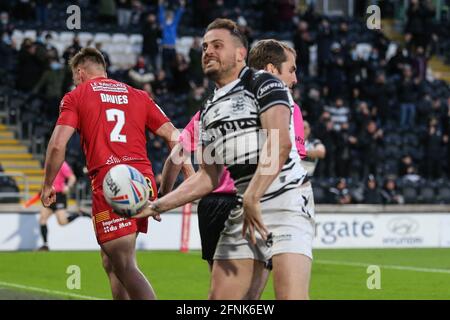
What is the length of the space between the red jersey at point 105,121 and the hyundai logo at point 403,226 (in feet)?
52.1

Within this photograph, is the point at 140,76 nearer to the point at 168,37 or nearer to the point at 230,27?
the point at 168,37

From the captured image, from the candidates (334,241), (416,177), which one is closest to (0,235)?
(334,241)

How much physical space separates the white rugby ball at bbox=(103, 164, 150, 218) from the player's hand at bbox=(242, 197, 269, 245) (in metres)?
0.71

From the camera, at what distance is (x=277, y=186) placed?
25.9ft

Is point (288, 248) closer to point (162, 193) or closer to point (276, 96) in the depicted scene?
point (276, 96)

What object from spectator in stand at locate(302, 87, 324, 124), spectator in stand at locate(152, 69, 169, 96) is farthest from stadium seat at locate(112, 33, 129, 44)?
spectator in stand at locate(302, 87, 324, 124)

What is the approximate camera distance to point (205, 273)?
691 inches

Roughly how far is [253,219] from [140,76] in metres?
19.7

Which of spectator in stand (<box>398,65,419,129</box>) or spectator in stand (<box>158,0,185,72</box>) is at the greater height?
spectator in stand (<box>158,0,185,72</box>)

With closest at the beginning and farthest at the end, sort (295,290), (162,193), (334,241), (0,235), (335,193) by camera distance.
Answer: (295,290) < (162,193) < (0,235) < (334,241) < (335,193)

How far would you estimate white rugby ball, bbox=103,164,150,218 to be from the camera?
25.4ft

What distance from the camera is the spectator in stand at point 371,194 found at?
26.8m

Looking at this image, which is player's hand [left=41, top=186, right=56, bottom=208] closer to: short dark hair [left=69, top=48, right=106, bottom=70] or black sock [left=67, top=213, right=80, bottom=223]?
short dark hair [left=69, top=48, right=106, bottom=70]

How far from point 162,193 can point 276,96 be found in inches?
79.6
